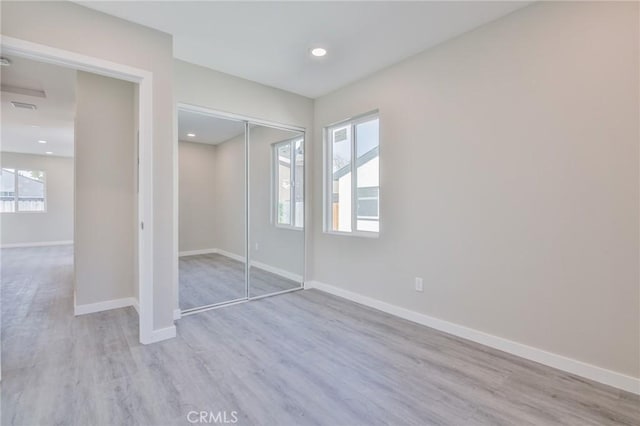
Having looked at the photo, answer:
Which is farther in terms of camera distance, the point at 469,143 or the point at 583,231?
the point at 469,143

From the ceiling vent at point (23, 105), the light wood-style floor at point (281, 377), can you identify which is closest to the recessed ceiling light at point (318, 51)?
the light wood-style floor at point (281, 377)

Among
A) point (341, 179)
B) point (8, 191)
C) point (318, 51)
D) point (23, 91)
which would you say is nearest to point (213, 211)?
point (341, 179)

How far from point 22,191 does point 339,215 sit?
9291 mm

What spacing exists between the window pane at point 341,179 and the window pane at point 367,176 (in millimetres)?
164

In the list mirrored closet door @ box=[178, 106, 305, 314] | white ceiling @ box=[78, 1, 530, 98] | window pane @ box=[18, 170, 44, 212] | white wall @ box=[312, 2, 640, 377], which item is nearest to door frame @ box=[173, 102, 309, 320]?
mirrored closet door @ box=[178, 106, 305, 314]

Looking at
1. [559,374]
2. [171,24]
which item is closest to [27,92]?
[171,24]

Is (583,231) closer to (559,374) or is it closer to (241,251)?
(559,374)

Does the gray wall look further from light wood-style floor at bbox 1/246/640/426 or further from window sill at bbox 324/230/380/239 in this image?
window sill at bbox 324/230/380/239

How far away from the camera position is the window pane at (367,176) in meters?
3.51

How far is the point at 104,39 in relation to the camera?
2.37 m

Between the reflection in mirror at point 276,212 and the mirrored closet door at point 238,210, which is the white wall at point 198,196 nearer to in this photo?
the mirrored closet door at point 238,210

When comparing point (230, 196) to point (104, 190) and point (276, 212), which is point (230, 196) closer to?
point (276, 212)

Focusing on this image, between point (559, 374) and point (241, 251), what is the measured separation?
3.33 m

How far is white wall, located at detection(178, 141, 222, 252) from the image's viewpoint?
3672 mm
